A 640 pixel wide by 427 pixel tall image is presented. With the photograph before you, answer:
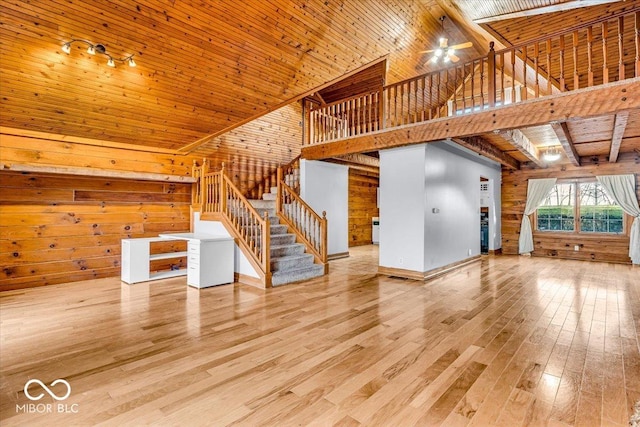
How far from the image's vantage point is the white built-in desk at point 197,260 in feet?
15.8

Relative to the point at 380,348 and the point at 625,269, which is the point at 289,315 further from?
the point at 625,269

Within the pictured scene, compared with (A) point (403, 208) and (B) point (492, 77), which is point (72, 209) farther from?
(B) point (492, 77)

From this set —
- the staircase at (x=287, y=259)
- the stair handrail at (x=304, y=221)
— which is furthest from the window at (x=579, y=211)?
the staircase at (x=287, y=259)

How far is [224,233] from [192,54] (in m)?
2.82

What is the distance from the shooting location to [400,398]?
2.05 meters

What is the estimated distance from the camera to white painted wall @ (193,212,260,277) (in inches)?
203

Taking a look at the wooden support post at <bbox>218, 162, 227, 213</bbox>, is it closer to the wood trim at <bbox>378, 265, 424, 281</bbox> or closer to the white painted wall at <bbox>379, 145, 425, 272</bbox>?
the white painted wall at <bbox>379, 145, 425, 272</bbox>

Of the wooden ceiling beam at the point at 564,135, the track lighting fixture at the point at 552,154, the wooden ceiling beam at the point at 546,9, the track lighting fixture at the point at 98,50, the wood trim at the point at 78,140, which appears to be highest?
the wooden ceiling beam at the point at 546,9

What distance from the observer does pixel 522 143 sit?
595 cm

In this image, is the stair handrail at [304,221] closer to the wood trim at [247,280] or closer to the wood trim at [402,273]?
the wood trim at [402,273]

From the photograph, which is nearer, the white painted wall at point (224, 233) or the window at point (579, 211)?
the white painted wall at point (224, 233)

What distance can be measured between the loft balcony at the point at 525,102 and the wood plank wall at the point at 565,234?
0.67 metres

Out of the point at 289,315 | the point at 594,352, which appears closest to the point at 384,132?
the point at 289,315

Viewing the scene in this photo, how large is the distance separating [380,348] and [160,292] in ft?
11.2
